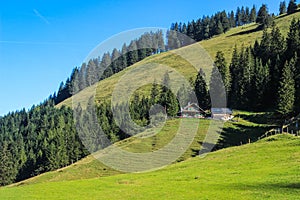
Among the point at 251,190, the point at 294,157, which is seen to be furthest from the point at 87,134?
the point at 251,190

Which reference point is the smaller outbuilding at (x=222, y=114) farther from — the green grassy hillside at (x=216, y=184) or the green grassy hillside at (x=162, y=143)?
the green grassy hillside at (x=216, y=184)

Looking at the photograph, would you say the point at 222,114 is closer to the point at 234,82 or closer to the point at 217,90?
the point at 217,90

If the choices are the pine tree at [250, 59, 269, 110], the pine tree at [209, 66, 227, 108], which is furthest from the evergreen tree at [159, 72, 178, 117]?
the pine tree at [250, 59, 269, 110]

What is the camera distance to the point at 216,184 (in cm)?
3522

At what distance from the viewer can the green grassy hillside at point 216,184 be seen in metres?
30.0

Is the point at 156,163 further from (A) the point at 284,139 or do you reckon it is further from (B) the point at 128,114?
(B) the point at 128,114

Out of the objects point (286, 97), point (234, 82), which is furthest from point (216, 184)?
point (234, 82)

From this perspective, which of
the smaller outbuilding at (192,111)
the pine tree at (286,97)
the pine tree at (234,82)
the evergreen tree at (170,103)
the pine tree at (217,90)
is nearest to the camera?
the pine tree at (286,97)

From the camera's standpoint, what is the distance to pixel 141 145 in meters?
84.8

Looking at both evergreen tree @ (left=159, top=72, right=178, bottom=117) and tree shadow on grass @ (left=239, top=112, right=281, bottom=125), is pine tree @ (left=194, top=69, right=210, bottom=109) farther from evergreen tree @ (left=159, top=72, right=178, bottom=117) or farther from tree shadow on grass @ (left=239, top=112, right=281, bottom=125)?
tree shadow on grass @ (left=239, top=112, right=281, bottom=125)

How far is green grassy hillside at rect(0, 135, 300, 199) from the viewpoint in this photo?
2998 cm

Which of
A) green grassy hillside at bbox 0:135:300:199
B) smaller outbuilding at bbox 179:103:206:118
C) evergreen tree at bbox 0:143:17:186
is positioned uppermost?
smaller outbuilding at bbox 179:103:206:118

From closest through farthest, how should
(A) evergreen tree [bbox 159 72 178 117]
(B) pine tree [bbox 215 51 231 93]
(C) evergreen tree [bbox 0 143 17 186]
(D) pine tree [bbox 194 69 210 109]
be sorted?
(C) evergreen tree [bbox 0 143 17 186]
(A) evergreen tree [bbox 159 72 178 117]
(D) pine tree [bbox 194 69 210 109]
(B) pine tree [bbox 215 51 231 93]

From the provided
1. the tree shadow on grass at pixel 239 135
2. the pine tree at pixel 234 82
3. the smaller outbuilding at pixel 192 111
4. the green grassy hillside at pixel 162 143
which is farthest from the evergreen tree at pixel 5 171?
the pine tree at pixel 234 82
